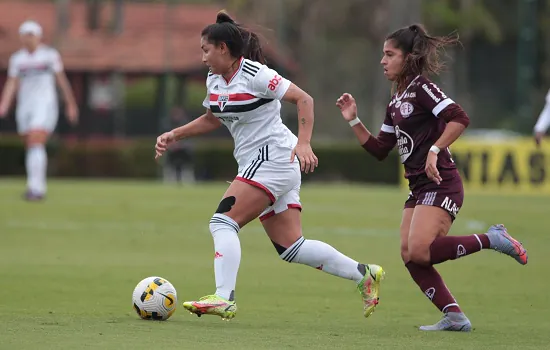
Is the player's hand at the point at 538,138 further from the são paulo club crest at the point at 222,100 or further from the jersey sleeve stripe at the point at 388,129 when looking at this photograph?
the são paulo club crest at the point at 222,100

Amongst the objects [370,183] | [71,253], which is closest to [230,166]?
[370,183]

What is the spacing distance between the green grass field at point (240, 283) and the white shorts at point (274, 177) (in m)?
0.83

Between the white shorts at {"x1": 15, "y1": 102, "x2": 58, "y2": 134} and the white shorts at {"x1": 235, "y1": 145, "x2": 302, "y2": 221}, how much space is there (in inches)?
422

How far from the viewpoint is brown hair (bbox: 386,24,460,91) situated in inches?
315

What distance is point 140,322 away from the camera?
307 inches

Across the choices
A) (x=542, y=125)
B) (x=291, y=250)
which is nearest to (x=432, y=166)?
(x=291, y=250)

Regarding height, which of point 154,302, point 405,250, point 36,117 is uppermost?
point 405,250

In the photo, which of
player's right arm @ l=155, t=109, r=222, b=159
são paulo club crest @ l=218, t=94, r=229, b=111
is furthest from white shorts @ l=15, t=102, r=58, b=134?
são paulo club crest @ l=218, t=94, r=229, b=111

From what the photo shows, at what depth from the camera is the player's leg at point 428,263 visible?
7828 millimetres

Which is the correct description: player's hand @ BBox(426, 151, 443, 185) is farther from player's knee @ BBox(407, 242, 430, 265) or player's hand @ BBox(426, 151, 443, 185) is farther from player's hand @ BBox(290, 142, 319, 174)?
player's hand @ BBox(290, 142, 319, 174)

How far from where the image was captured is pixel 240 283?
10.6 meters

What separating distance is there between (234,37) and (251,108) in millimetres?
504

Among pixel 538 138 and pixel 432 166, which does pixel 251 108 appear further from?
pixel 538 138

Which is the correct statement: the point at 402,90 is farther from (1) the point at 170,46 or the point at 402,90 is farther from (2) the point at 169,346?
(1) the point at 170,46
